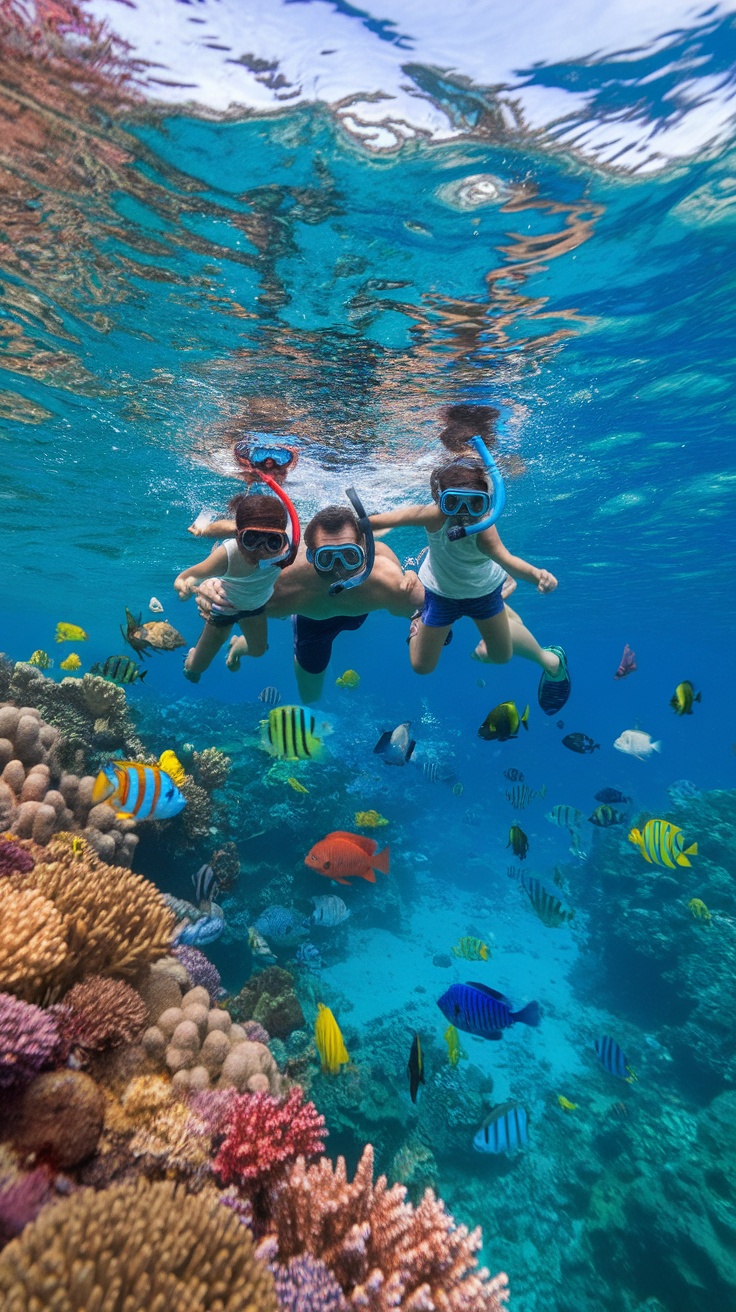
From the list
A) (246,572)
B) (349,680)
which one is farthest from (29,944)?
(349,680)

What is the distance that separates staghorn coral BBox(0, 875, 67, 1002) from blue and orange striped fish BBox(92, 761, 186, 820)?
1.12 m

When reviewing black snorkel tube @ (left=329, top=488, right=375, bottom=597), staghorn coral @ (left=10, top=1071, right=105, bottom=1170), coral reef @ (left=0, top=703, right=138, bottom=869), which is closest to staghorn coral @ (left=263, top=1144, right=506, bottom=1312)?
staghorn coral @ (left=10, top=1071, right=105, bottom=1170)

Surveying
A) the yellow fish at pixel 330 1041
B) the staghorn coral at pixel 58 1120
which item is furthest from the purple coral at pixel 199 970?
the staghorn coral at pixel 58 1120

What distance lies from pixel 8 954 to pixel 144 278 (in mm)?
9069

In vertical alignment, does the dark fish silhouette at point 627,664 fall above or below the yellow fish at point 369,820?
above

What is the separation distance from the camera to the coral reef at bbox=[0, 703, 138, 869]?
197 inches

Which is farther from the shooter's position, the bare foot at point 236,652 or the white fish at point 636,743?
the white fish at point 636,743

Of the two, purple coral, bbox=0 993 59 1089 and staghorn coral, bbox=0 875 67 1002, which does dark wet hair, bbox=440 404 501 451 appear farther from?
purple coral, bbox=0 993 59 1089

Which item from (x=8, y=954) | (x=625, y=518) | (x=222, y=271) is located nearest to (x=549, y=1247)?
(x=8, y=954)

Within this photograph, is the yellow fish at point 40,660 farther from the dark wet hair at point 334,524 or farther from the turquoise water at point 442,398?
the dark wet hair at point 334,524

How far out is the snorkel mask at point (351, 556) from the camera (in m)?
5.41

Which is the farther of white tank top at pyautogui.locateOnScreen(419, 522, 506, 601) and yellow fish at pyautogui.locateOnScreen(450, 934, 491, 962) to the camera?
yellow fish at pyautogui.locateOnScreen(450, 934, 491, 962)

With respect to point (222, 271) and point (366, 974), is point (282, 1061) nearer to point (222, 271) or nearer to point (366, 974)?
point (366, 974)

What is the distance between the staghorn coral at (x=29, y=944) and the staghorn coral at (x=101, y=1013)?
20 centimetres
